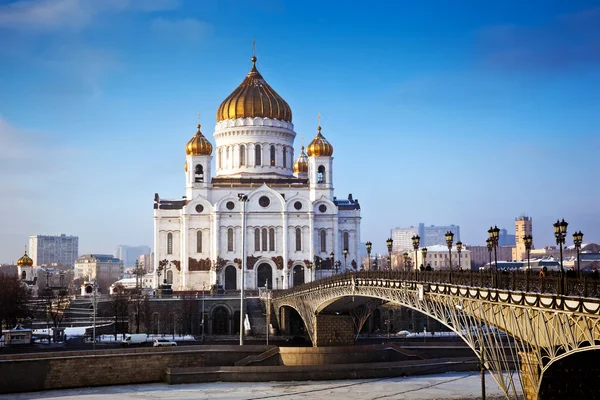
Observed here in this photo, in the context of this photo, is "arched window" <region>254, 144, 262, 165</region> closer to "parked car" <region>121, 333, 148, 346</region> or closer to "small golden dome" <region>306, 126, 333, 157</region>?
"small golden dome" <region>306, 126, 333, 157</region>

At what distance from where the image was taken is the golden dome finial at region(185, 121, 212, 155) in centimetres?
8056

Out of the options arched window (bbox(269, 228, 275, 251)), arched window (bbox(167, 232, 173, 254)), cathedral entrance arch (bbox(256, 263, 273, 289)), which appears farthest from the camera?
arched window (bbox(167, 232, 173, 254))

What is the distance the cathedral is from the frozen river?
1219 inches

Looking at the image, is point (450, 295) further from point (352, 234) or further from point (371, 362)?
point (352, 234)

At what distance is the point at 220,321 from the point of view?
69625 millimetres

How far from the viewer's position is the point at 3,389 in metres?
42.7

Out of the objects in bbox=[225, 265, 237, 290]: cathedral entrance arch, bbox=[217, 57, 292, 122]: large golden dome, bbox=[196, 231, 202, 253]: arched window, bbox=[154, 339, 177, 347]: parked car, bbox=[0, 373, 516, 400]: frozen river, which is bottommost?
bbox=[0, 373, 516, 400]: frozen river

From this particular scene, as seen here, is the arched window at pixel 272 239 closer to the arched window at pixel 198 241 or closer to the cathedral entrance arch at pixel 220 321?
the arched window at pixel 198 241

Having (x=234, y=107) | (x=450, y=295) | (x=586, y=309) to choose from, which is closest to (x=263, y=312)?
(x=234, y=107)

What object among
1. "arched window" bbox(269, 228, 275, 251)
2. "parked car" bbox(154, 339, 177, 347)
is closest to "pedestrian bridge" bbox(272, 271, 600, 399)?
"parked car" bbox(154, 339, 177, 347)

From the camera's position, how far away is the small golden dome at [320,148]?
81938 mm

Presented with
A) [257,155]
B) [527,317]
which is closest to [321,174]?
[257,155]

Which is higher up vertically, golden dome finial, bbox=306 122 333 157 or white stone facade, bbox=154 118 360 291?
golden dome finial, bbox=306 122 333 157

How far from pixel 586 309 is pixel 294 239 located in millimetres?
59388
